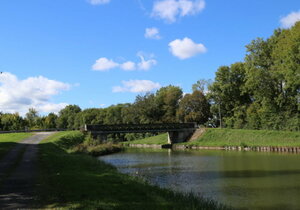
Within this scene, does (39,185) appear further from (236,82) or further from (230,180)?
(236,82)

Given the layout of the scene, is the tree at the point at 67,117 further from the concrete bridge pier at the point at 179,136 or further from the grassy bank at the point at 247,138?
the grassy bank at the point at 247,138

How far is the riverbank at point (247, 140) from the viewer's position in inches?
1980

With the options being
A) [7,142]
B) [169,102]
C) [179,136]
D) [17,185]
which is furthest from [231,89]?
[17,185]

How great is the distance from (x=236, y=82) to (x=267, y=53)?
612 inches

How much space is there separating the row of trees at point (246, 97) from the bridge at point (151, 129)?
34.2 feet

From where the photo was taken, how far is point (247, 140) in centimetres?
6025

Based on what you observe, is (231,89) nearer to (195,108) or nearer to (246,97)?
(246,97)

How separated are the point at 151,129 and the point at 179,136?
828 cm

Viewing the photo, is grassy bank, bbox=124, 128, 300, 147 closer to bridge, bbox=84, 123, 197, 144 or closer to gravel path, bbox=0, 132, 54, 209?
bridge, bbox=84, 123, 197, 144

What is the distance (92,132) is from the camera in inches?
2522

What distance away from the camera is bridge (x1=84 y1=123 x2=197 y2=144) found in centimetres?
6562

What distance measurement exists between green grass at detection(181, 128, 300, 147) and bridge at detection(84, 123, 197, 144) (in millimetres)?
6266

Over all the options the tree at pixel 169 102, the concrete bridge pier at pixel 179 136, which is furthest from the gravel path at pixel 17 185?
the tree at pixel 169 102

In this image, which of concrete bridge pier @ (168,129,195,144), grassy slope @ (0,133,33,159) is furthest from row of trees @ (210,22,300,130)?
grassy slope @ (0,133,33,159)
